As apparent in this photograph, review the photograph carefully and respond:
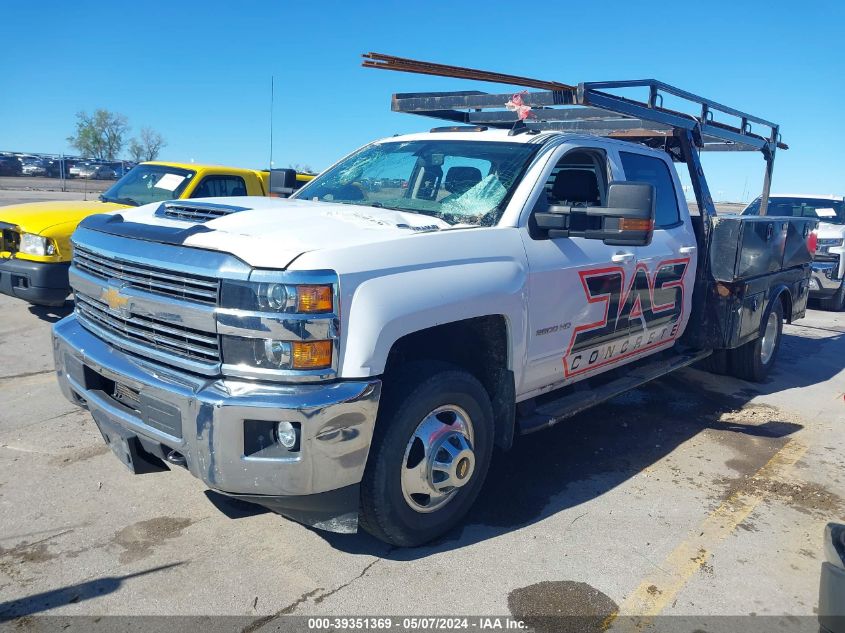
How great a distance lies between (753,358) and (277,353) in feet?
18.4

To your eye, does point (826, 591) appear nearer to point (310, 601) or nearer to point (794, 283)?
point (310, 601)

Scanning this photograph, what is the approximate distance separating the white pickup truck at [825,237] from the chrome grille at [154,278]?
35.4 ft

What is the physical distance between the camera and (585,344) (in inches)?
167

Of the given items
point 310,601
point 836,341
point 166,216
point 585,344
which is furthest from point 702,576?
point 836,341

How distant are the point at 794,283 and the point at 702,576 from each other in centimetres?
491

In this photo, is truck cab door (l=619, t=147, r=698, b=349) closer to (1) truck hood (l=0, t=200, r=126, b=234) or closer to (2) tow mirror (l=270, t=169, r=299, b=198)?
(2) tow mirror (l=270, t=169, r=299, b=198)

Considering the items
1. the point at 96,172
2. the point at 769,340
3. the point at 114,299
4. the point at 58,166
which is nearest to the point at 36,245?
the point at 114,299

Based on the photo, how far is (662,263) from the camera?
16.2ft

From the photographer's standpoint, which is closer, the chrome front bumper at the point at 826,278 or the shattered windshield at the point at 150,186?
the shattered windshield at the point at 150,186

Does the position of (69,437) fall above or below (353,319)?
below

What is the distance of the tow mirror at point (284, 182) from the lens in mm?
5381

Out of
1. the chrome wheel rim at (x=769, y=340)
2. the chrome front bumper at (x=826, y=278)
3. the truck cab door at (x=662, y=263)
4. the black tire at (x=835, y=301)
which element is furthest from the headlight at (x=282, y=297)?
the black tire at (x=835, y=301)

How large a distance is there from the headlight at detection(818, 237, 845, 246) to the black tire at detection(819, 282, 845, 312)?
82 cm

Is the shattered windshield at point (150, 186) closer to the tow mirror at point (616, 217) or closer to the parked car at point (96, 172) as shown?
the tow mirror at point (616, 217)
